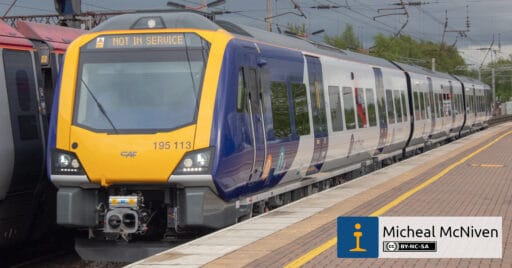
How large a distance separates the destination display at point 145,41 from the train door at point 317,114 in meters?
4.41

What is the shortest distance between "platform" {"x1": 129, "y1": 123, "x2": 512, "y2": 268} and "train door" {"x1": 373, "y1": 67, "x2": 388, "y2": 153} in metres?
0.79

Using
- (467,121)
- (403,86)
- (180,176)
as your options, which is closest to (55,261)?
(180,176)

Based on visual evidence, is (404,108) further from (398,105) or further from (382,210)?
(382,210)

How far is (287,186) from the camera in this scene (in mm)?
13664

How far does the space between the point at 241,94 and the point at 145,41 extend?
141 centimetres

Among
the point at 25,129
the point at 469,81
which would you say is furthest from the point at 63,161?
the point at 469,81

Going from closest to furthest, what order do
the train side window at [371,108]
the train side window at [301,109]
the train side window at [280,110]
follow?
the train side window at [280,110], the train side window at [301,109], the train side window at [371,108]

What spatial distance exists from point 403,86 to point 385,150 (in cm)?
425

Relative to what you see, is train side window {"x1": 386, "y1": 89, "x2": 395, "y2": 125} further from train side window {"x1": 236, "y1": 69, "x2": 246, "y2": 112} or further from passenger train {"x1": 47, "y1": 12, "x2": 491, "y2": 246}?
train side window {"x1": 236, "y1": 69, "x2": 246, "y2": 112}

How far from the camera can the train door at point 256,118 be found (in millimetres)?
11281

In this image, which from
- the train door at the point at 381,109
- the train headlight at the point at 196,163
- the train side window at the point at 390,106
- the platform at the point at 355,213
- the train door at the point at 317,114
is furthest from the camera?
the train side window at the point at 390,106

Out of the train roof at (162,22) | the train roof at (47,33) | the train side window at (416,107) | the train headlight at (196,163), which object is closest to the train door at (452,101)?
the train side window at (416,107)

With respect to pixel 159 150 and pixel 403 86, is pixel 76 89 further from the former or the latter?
pixel 403 86

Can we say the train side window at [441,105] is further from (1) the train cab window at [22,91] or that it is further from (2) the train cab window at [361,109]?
(1) the train cab window at [22,91]
